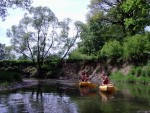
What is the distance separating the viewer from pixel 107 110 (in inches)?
797

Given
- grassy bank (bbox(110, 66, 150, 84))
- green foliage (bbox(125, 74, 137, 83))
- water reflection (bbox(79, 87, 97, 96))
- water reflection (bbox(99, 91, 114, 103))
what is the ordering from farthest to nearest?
green foliage (bbox(125, 74, 137, 83)), grassy bank (bbox(110, 66, 150, 84)), water reflection (bbox(79, 87, 97, 96)), water reflection (bbox(99, 91, 114, 103))

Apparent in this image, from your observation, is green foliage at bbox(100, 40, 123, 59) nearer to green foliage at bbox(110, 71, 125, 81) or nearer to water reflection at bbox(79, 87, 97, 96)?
green foliage at bbox(110, 71, 125, 81)

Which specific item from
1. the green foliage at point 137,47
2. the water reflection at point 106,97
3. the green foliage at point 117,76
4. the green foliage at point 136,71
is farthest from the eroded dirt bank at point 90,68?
the water reflection at point 106,97

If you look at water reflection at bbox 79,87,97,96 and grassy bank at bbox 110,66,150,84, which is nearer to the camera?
water reflection at bbox 79,87,97,96

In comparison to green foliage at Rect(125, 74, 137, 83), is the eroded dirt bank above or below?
above

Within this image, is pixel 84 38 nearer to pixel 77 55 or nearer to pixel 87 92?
pixel 77 55

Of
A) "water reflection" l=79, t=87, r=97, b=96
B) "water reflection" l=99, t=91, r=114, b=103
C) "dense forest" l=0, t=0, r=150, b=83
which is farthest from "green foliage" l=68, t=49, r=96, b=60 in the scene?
"water reflection" l=99, t=91, r=114, b=103

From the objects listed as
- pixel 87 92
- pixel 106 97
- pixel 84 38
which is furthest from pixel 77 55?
pixel 106 97

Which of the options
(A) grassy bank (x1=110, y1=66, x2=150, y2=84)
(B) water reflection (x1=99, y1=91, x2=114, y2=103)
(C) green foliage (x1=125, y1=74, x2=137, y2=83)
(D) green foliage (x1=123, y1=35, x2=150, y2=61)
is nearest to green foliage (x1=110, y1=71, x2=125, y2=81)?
(A) grassy bank (x1=110, y1=66, x2=150, y2=84)

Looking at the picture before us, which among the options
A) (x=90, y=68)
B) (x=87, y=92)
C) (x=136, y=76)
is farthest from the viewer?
(x=90, y=68)

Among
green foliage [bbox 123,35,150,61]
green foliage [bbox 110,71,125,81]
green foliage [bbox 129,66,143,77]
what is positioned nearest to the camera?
green foliage [bbox 129,66,143,77]

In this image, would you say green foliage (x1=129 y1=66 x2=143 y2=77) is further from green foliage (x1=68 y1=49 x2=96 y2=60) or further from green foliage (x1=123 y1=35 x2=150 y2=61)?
green foliage (x1=68 y1=49 x2=96 y2=60)

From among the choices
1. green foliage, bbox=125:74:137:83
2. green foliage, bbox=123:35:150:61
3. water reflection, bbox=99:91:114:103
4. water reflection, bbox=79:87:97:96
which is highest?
green foliage, bbox=123:35:150:61

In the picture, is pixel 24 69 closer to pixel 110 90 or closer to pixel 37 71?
pixel 37 71
